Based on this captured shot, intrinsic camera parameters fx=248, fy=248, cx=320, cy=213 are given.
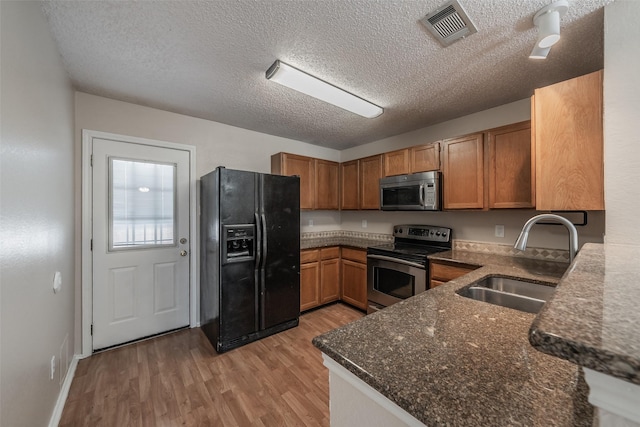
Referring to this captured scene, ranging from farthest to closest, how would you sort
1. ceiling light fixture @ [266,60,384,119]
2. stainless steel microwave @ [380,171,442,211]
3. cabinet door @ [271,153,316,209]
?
1. cabinet door @ [271,153,316,209]
2. stainless steel microwave @ [380,171,442,211]
3. ceiling light fixture @ [266,60,384,119]

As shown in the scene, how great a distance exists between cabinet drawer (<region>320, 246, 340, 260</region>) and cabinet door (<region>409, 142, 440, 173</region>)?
1.44 meters

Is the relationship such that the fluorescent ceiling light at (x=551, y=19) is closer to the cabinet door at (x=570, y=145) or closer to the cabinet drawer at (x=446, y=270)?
the cabinet door at (x=570, y=145)

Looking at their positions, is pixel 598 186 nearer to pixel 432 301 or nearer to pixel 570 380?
pixel 432 301

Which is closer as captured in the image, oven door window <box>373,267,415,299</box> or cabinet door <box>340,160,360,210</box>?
oven door window <box>373,267,415,299</box>

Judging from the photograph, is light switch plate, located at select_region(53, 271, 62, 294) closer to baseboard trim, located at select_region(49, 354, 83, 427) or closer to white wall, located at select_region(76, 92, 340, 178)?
baseboard trim, located at select_region(49, 354, 83, 427)

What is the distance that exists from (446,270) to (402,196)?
100 centimetres

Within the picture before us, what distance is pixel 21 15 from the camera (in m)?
1.14

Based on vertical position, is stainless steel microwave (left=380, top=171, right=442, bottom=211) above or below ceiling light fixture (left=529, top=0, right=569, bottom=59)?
below

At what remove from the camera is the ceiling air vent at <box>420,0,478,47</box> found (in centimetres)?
133

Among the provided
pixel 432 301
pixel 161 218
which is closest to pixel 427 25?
pixel 432 301

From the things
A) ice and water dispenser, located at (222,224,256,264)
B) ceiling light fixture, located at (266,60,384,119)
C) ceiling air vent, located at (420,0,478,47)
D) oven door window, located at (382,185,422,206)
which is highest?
ceiling air vent, located at (420,0,478,47)

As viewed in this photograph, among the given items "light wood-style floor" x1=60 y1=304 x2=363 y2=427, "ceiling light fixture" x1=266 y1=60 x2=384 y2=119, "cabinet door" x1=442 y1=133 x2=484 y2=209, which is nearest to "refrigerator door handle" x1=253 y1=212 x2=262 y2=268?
"light wood-style floor" x1=60 y1=304 x2=363 y2=427

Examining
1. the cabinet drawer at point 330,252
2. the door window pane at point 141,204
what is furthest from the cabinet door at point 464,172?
the door window pane at point 141,204

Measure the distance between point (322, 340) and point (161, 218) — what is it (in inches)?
100
